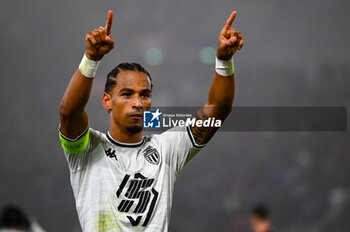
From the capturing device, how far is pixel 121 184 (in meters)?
2.67

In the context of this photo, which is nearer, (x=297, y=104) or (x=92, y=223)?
(x=92, y=223)

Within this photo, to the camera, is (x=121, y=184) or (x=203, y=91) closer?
(x=121, y=184)

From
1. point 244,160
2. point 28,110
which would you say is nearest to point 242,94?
point 244,160

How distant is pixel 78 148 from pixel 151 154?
1.54 ft

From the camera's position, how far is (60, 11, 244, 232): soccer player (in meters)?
2.46

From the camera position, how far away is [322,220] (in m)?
8.12

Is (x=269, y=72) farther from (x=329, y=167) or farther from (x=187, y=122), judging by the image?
(x=187, y=122)

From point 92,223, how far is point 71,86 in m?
0.78

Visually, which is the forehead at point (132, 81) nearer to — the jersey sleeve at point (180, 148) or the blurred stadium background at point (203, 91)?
the jersey sleeve at point (180, 148)

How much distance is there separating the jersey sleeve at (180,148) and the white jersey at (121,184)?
0.04ft

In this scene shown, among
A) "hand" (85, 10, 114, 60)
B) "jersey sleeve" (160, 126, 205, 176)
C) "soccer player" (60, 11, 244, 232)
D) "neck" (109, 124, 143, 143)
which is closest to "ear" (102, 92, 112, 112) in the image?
"soccer player" (60, 11, 244, 232)

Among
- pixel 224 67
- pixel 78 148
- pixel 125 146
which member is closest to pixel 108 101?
pixel 125 146

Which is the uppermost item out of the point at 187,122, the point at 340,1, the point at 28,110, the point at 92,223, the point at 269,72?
the point at 340,1

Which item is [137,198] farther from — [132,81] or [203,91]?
[203,91]
